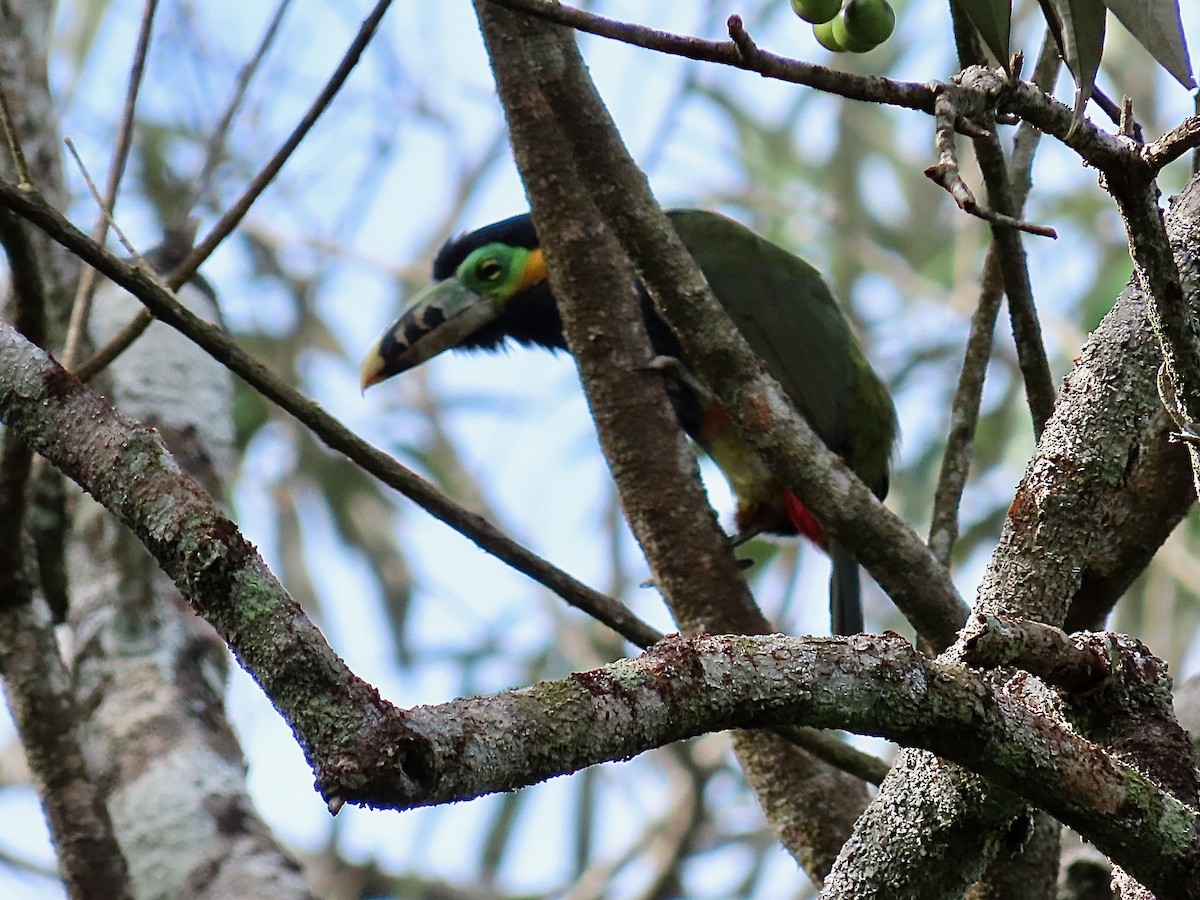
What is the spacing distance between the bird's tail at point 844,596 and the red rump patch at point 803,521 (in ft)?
1.15

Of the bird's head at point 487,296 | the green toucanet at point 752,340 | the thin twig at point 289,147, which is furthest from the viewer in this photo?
the bird's head at point 487,296

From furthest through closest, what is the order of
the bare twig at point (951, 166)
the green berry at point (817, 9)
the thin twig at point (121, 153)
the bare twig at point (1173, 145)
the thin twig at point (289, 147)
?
the thin twig at point (121, 153) < the thin twig at point (289, 147) < the green berry at point (817, 9) < the bare twig at point (1173, 145) < the bare twig at point (951, 166)

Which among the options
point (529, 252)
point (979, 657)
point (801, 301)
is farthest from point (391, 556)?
point (979, 657)

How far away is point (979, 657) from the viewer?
1.26m

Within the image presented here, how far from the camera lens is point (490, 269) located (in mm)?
4422

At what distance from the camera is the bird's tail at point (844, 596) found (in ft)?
11.5

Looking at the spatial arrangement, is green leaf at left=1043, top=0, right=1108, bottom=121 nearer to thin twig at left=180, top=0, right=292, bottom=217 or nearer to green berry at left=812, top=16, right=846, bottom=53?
green berry at left=812, top=16, right=846, bottom=53

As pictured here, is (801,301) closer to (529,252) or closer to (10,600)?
(529,252)

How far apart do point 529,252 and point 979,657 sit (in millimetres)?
3296

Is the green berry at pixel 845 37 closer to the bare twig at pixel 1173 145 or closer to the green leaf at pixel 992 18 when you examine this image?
the green leaf at pixel 992 18

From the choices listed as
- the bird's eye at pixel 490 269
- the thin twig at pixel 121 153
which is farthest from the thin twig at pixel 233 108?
the bird's eye at pixel 490 269

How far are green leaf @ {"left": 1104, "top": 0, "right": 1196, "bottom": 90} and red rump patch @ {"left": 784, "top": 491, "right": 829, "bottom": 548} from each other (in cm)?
284

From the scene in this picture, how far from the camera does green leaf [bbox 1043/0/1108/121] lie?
111cm

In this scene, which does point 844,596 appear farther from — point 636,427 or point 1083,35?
point 1083,35
